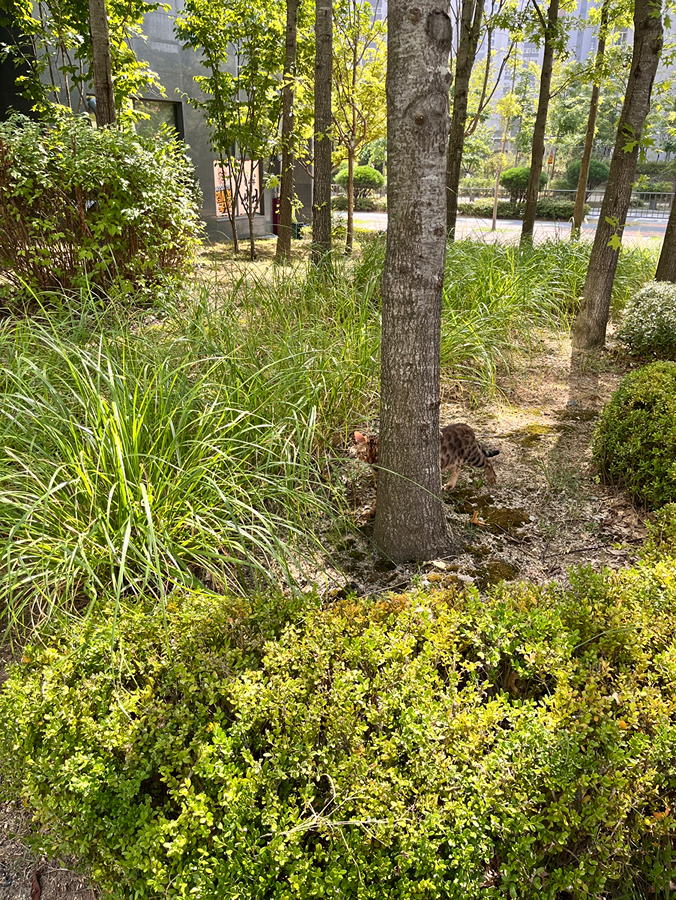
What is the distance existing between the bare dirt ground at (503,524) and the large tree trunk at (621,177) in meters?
1.70

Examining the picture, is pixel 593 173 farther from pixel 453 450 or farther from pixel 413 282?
pixel 413 282

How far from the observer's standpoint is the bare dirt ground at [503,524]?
5.94 ft

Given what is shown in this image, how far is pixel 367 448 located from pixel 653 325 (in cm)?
438

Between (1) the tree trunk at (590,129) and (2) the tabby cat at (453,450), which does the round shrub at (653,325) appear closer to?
(2) the tabby cat at (453,450)

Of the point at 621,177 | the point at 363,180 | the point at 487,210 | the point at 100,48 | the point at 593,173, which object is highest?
the point at 593,173

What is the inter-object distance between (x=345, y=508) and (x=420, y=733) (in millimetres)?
1744

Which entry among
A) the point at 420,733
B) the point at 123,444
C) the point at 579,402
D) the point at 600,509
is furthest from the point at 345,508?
the point at 579,402

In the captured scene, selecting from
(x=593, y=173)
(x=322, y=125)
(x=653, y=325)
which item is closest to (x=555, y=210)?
(x=593, y=173)

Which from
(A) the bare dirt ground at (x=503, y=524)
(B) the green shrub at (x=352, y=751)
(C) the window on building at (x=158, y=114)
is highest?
(C) the window on building at (x=158, y=114)

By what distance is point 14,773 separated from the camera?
5.38ft

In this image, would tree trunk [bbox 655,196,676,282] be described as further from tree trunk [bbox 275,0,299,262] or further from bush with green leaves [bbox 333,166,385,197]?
bush with green leaves [bbox 333,166,385,197]

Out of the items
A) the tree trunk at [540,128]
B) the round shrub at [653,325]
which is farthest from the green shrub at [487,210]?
the round shrub at [653,325]

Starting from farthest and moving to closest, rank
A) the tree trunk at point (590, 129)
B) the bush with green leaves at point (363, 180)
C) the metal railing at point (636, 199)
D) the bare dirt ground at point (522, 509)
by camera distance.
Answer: the metal railing at point (636, 199)
the bush with green leaves at point (363, 180)
the tree trunk at point (590, 129)
the bare dirt ground at point (522, 509)

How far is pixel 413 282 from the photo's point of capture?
2.44 meters
